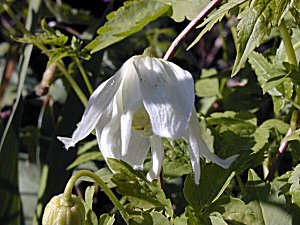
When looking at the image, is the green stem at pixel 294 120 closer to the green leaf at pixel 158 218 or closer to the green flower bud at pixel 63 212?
the green leaf at pixel 158 218

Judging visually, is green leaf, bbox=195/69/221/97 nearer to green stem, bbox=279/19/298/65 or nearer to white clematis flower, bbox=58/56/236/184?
green stem, bbox=279/19/298/65

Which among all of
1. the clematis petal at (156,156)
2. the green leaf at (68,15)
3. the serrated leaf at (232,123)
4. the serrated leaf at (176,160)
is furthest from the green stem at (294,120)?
the green leaf at (68,15)

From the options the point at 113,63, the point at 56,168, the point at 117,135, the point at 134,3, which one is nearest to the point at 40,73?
the point at 113,63

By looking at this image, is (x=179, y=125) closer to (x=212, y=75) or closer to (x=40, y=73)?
(x=212, y=75)

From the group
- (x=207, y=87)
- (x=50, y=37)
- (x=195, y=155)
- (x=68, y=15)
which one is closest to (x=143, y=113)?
(x=195, y=155)

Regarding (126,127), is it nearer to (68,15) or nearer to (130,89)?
(130,89)

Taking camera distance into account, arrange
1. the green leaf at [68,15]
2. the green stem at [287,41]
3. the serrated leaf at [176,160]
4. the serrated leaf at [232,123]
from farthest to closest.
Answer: the green leaf at [68,15], the serrated leaf at [232,123], the serrated leaf at [176,160], the green stem at [287,41]
